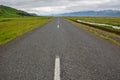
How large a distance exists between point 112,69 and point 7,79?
11.1 ft

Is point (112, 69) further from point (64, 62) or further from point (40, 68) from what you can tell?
point (40, 68)

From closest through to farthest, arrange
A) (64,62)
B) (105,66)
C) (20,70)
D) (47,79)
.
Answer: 1. (47,79)
2. (20,70)
3. (105,66)
4. (64,62)

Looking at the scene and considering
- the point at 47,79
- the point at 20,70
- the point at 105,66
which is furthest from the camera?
the point at 105,66

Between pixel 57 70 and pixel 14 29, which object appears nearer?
pixel 57 70

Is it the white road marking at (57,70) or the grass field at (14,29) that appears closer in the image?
the white road marking at (57,70)

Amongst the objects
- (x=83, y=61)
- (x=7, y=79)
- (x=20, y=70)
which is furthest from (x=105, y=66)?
(x=7, y=79)

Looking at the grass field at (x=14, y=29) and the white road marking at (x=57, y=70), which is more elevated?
the white road marking at (x=57, y=70)

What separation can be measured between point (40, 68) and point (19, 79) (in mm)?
1204

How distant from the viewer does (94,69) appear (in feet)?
19.9

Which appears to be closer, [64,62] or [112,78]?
[112,78]

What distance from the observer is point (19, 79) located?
5.07 meters

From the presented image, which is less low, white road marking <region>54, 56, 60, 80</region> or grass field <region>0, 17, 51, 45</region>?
white road marking <region>54, 56, 60, 80</region>

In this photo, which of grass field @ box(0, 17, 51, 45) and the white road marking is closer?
the white road marking

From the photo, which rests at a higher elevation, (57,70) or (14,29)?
(57,70)
